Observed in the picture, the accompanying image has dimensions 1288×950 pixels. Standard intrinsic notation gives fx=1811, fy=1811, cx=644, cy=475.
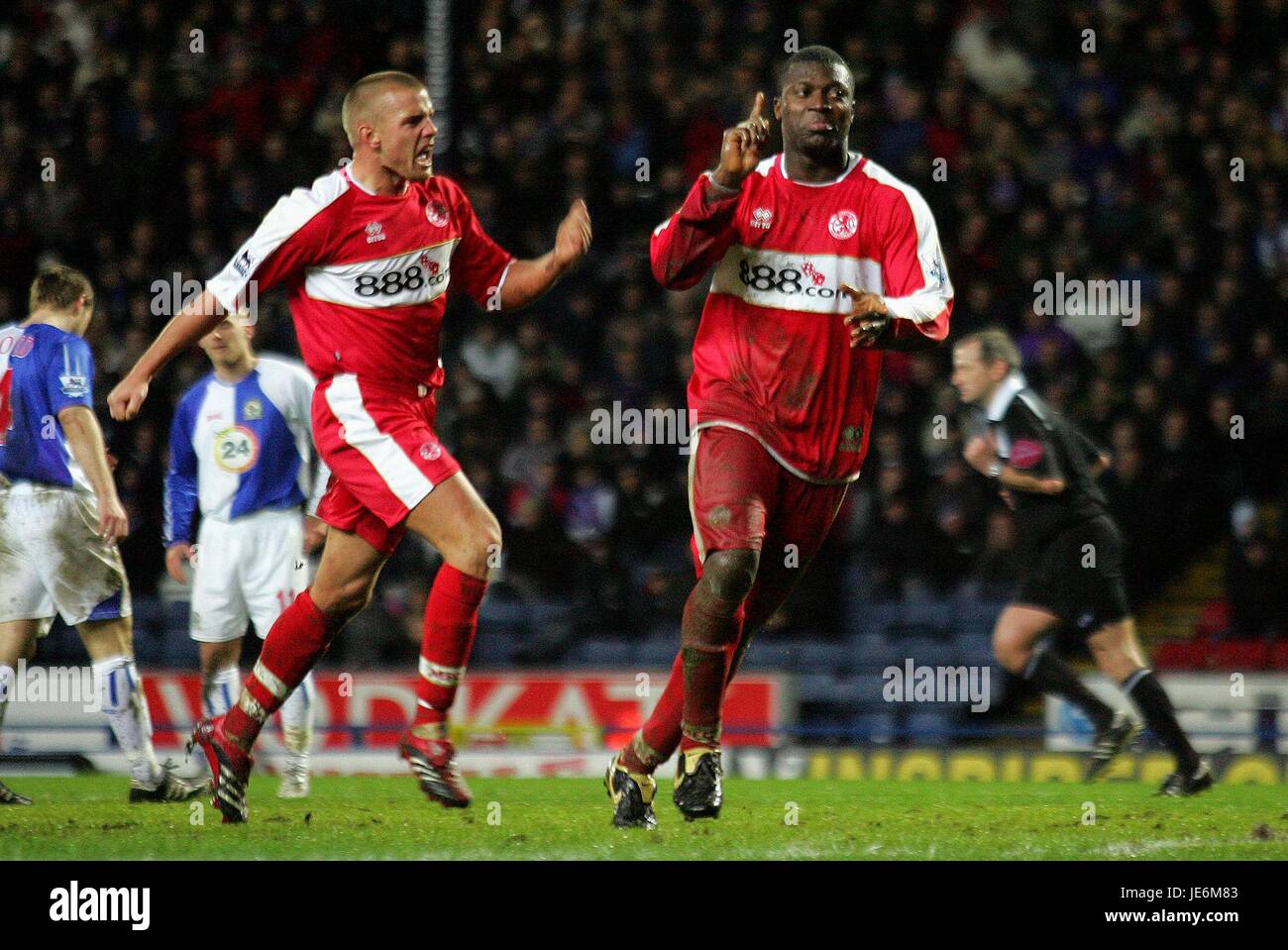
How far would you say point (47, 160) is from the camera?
556 inches

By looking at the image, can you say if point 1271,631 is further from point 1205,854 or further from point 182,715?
point 182,715

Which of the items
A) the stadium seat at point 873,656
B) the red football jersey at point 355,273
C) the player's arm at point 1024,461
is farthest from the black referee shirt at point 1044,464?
the red football jersey at point 355,273

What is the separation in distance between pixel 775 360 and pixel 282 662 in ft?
6.54

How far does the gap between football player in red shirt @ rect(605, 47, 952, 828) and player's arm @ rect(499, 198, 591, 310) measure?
484 mm

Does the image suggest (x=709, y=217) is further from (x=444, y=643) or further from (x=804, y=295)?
(x=444, y=643)

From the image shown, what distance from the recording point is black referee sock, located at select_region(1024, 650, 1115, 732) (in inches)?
329

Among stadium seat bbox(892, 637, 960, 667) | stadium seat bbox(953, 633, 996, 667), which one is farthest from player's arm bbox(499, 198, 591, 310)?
stadium seat bbox(953, 633, 996, 667)

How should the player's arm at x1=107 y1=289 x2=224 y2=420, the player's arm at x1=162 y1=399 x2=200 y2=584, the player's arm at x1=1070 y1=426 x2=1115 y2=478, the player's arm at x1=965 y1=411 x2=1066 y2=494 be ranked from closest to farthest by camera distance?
the player's arm at x1=107 y1=289 x2=224 y2=420
the player's arm at x1=162 y1=399 x2=200 y2=584
the player's arm at x1=965 y1=411 x2=1066 y2=494
the player's arm at x1=1070 y1=426 x2=1115 y2=478

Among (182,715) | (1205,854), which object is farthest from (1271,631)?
(182,715)

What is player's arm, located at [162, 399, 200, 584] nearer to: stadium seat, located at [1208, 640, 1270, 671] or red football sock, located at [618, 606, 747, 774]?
red football sock, located at [618, 606, 747, 774]

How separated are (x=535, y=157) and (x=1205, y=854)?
31.4 ft

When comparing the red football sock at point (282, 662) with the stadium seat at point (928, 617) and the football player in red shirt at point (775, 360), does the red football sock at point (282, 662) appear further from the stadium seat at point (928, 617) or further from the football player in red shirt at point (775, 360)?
the stadium seat at point (928, 617)

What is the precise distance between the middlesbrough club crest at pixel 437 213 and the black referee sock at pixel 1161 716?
3.73 m

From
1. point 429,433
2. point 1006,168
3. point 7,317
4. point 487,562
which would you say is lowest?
point 487,562
